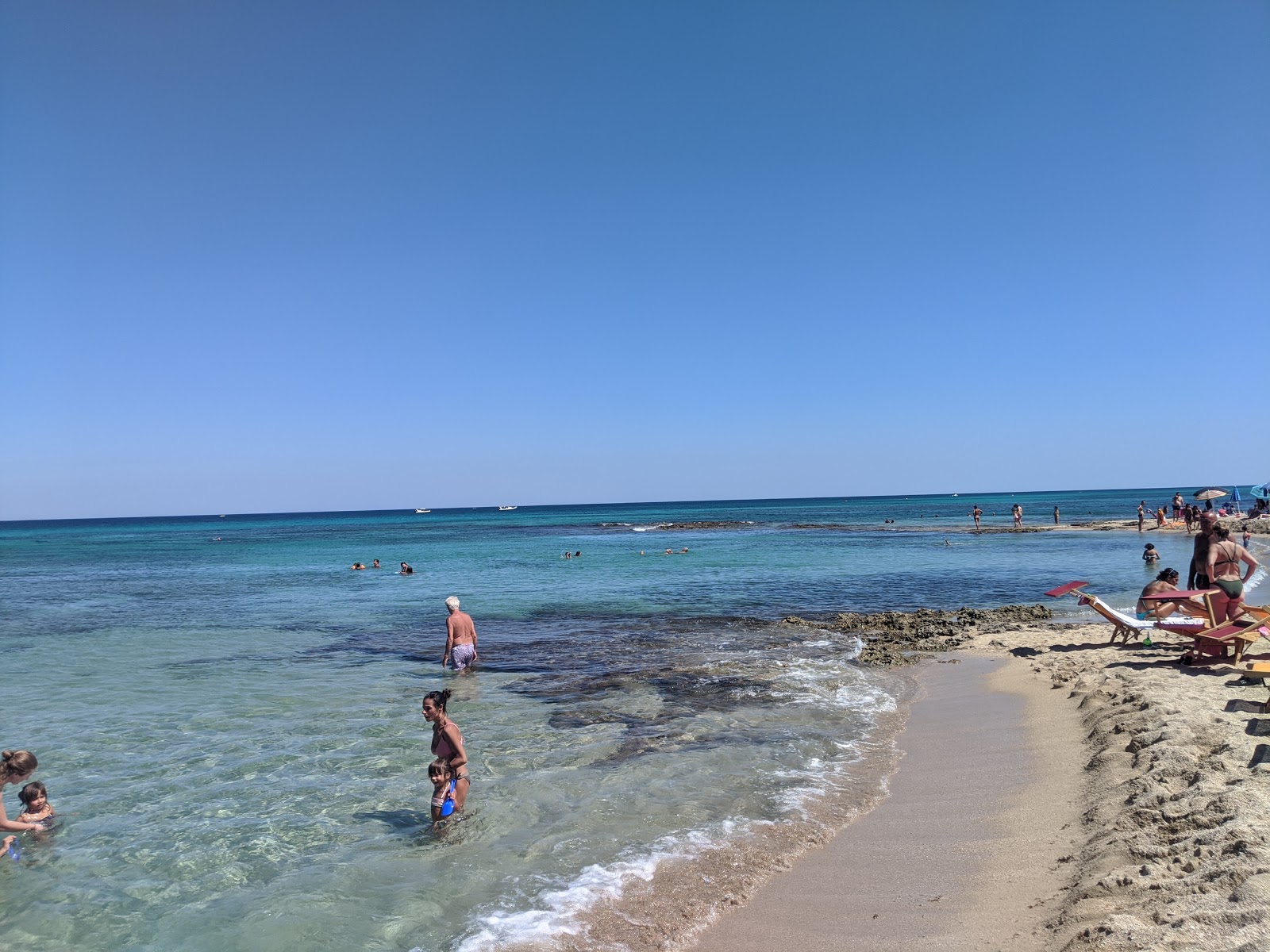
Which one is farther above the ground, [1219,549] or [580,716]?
[1219,549]

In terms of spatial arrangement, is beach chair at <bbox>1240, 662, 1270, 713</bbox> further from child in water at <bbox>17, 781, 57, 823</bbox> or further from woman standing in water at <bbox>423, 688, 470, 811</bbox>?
child in water at <bbox>17, 781, 57, 823</bbox>

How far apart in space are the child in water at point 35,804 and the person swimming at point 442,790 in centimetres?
344

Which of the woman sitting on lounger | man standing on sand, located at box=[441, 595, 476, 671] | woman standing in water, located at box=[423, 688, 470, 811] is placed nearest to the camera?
woman standing in water, located at box=[423, 688, 470, 811]

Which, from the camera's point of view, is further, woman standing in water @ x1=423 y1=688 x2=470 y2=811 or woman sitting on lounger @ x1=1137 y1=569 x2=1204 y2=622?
woman sitting on lounger @ x1=1137 y1=569 x2=1204 y2=622

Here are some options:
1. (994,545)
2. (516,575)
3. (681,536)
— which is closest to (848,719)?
(516,575)

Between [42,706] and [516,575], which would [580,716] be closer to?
[42,706]

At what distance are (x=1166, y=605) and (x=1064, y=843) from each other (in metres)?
8.82

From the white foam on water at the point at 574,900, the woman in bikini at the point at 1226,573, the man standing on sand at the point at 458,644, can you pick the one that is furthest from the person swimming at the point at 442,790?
the woman in bikini at the point at 1226,573

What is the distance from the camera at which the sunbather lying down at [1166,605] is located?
456 inches

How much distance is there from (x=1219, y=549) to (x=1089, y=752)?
6.09 metres

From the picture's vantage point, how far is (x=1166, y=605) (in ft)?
40.2

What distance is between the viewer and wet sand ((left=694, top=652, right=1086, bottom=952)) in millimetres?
4645

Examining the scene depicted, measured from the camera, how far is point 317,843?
253 inches

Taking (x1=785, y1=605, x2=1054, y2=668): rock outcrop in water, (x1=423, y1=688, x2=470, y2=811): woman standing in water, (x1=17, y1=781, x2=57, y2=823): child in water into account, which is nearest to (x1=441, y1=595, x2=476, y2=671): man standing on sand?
(x1=423, y1=688, x2=470, y2=811): woman standing in water
